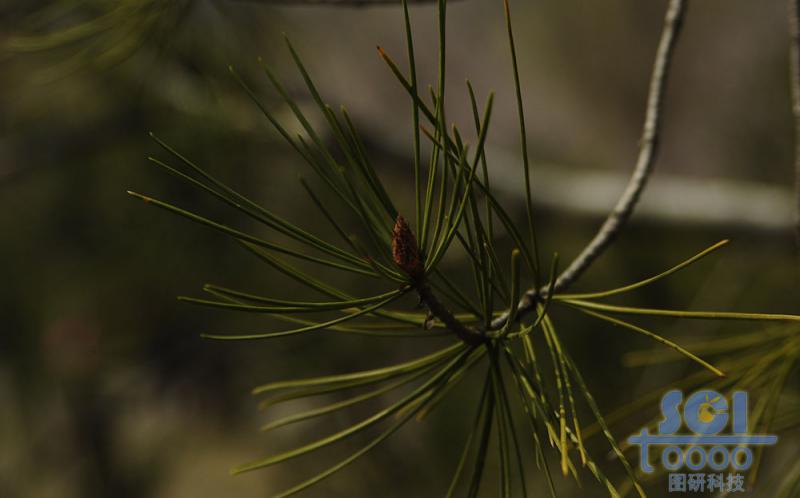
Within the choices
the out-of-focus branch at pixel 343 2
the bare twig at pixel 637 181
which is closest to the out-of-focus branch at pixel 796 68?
the bare twig at pixel 637 181

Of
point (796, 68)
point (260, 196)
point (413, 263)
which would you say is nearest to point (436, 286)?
point (413, 263)

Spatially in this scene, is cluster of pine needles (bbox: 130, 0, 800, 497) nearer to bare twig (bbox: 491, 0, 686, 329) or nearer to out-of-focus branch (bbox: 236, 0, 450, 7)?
bare twig (bbox: 491, 0, 686, 329)

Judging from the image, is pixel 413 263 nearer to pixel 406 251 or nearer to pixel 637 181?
pixel 406 251

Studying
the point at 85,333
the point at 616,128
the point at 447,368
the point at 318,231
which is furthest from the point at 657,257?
the point at 616,128

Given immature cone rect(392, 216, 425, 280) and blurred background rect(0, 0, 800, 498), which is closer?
immature cone rect(392, 216, 425, 280)

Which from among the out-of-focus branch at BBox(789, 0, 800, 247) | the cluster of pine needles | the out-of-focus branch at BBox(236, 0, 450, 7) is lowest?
the cluster of pine needles

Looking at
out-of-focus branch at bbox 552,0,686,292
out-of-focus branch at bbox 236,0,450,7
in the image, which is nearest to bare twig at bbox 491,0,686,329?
out-of-focus branch at bbox 552,0,686,292

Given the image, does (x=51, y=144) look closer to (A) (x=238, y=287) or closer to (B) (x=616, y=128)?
(A) (x=238, y=287)
